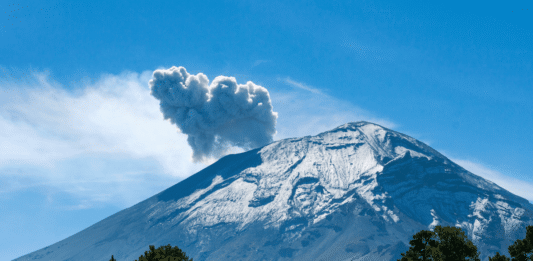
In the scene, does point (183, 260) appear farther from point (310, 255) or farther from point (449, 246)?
point (310, 255)

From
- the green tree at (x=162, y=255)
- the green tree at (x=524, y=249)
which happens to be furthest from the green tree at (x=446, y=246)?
the green tree at (x=162, y=255)

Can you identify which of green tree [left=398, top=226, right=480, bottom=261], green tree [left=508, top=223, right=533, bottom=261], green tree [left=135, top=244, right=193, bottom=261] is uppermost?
green tree [left=135, top=244, right=193, bottom=261]

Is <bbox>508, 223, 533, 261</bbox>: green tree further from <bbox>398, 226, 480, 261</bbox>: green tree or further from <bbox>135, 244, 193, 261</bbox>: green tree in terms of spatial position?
<bbox>135, 244, 193, 261</bbox>: green tree

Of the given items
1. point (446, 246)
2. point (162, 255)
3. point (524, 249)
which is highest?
point (162, 255)

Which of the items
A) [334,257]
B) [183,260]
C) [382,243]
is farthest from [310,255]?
[183,260]

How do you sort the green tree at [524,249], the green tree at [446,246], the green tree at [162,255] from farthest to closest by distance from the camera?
the green tree at [162,255]
the green tree at [524,249]
the green tree at [446,246]

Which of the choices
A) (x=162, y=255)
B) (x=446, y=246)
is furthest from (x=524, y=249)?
(x=162, y=255)

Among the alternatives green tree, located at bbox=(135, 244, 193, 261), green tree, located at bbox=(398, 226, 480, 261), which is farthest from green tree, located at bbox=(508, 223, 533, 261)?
green tree, located at bbox=(135, 244, 193, 261)

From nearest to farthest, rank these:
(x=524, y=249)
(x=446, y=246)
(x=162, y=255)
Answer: (x=446, y=246) → (x=524, y=249) → (x=162, y=255)

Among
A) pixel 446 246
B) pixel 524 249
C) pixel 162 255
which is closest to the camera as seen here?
pixel 446 246

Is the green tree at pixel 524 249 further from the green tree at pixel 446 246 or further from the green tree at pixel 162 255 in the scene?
the green tree at pixel 162 255

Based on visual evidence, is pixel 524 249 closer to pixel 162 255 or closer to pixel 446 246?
pixel 446 246
